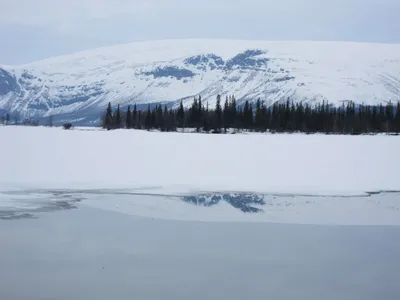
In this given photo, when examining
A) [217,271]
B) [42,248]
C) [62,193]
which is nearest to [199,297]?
[217,271]

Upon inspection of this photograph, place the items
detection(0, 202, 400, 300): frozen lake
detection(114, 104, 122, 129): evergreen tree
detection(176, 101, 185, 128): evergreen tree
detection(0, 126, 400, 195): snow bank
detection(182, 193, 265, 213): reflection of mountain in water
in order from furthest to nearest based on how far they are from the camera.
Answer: detection(114, 104, 122, 129): evergreen tree, detection(176, 101, 185, 128): evergreen tree, detection(0, 126, 400, 195): snow bank, detection(182, 193, 265, 213): reflection of mountain in water, detection(0, 202, 400, 300): frozen lake

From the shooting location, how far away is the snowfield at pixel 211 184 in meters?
17.1

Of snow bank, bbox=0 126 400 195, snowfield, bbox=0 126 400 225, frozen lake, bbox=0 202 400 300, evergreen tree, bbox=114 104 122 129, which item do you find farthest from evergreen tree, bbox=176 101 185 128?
frozen lake, bbox=0 202 400 300

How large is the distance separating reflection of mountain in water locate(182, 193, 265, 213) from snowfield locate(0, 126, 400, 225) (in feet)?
0.49

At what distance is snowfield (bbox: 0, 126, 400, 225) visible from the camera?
17094mm

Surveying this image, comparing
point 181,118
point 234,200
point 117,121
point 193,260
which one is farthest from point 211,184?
point 117,121

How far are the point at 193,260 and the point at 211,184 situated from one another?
43.8 feet

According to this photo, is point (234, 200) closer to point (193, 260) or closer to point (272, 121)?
point (193, 260)

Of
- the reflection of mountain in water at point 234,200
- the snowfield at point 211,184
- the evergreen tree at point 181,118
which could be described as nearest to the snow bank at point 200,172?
the snowfield at point 211,184

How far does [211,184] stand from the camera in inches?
953

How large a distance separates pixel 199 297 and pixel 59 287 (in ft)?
7.57

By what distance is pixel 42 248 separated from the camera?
11688 millimetres

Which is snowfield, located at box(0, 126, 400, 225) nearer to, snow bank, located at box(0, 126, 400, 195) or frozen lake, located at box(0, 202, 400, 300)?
snow bank, located at box(0, 126, 400, 195)

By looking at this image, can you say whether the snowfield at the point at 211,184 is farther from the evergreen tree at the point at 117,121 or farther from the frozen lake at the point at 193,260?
the evergreen tree at the point at 117,121
